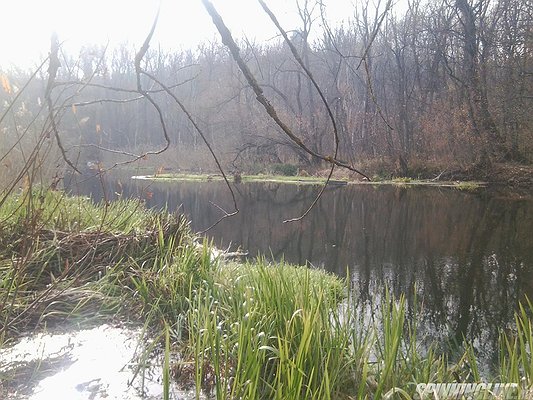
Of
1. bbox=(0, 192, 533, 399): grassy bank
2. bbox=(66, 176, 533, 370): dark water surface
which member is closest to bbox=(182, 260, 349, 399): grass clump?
bbox=(0, 192, 533, 399): grassy bank

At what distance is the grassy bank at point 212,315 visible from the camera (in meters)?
2.17

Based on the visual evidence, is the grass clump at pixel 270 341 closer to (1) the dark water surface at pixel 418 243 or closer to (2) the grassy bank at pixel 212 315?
(2) the grassy bank at pixel 212 315

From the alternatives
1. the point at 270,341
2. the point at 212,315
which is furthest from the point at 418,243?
the point at 270,341

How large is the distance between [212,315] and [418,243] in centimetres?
705

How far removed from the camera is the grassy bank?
217 cm

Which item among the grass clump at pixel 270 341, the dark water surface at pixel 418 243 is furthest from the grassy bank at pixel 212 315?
the dark water surface at pixel 418 243

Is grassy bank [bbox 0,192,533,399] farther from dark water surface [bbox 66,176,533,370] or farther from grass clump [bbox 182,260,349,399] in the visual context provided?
dark water surface [bbox 66,176,533,370]

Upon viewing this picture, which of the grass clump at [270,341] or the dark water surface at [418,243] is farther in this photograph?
the dark water surface at [418,243]

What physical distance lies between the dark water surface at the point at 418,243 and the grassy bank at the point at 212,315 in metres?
0.44

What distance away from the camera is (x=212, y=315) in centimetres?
322

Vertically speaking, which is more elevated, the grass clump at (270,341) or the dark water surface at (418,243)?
the grass clump at (270,341)

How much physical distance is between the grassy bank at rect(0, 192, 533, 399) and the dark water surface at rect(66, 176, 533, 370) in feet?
1.45

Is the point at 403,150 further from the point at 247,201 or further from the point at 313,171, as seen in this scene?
the point at 247,201

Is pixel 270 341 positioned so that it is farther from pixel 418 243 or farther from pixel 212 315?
pixel 418 243
